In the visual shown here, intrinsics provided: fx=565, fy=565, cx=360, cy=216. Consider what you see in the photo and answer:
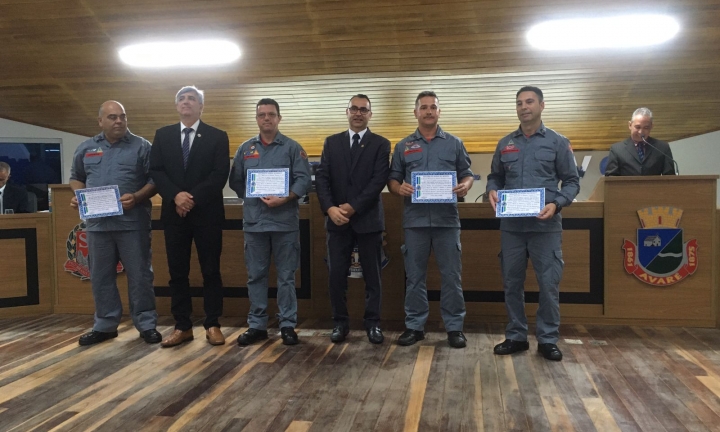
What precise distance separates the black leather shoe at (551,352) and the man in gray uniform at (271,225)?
143 cm

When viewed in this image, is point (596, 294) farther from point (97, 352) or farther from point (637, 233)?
point (97, 352)

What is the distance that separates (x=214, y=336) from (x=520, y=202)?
1.96 meters

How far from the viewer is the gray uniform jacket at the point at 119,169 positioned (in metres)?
3.48

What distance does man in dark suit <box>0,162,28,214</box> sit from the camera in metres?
4.96

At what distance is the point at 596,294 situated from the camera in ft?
12.8

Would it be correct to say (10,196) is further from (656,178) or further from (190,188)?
(656,178)

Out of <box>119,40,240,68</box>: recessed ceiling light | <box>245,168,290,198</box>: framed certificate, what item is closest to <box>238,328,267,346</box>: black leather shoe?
<box>245,168,290,198</box>: framed certificate

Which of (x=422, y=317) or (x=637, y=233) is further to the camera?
(x=637, y=233)

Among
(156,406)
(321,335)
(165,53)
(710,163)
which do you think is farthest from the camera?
(710,163)

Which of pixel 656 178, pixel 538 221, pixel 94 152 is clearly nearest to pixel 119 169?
pixel 94 152

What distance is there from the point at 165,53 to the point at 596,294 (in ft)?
15.3

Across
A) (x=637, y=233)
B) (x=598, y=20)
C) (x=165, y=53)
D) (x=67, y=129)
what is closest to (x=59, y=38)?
(x=165, y=53)

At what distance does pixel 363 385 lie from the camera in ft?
8.68

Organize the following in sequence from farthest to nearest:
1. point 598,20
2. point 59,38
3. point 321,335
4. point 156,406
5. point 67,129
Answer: point 67,129
point 59,38
point 598,20
point 321,335
point 156,406
